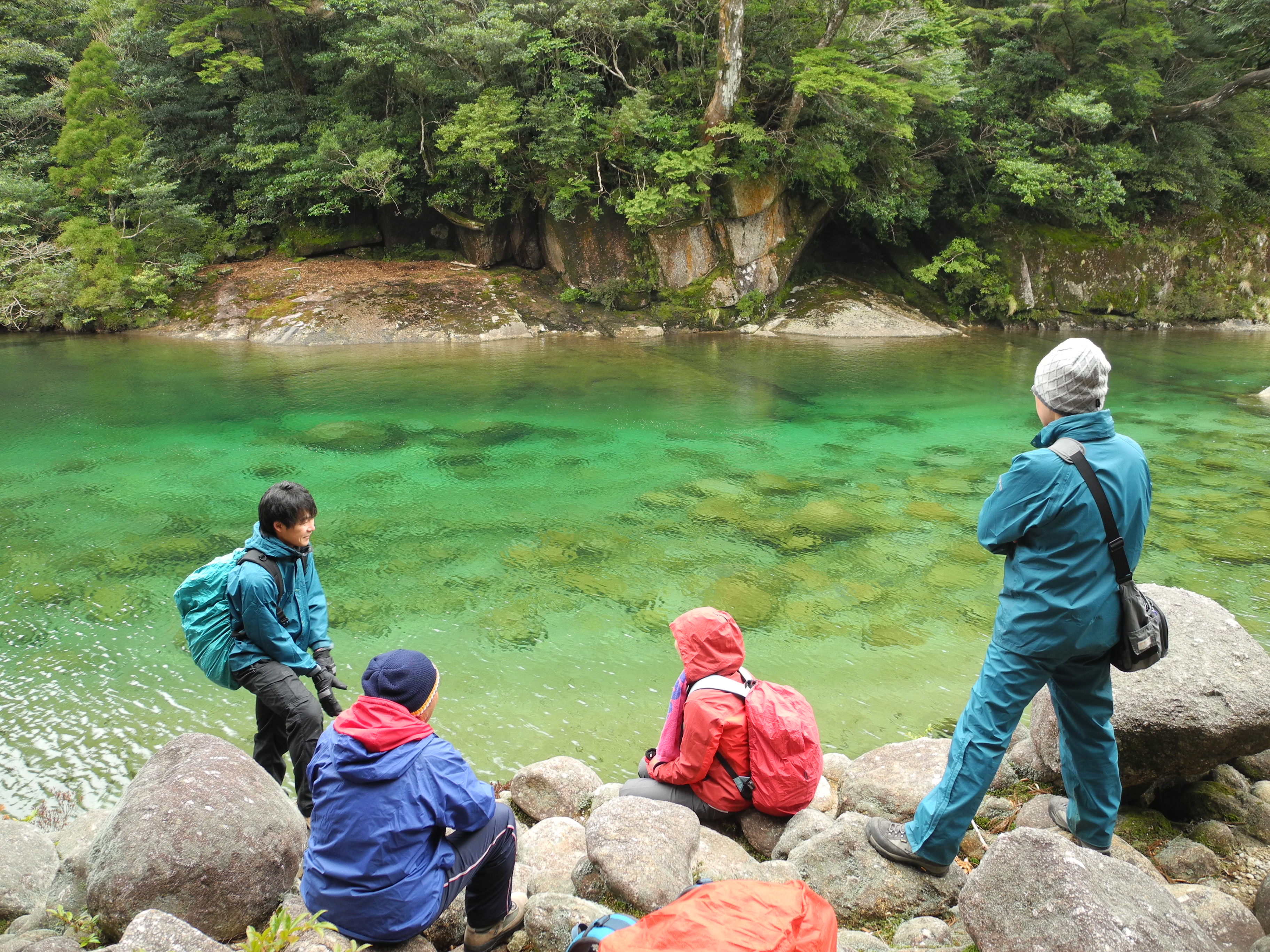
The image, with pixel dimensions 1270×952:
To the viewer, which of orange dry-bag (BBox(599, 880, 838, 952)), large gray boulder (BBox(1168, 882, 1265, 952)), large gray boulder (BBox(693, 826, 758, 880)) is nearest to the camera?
→ orange dry-bag (BBox(599, 880, 838, 952))

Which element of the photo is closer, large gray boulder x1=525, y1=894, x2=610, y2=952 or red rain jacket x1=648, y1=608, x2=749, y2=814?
large gray boulder x1=525, y1=894, x2=610, y2=952

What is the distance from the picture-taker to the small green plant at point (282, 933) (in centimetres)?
202

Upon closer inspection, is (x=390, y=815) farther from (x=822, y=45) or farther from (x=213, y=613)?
(x=822, y=45)

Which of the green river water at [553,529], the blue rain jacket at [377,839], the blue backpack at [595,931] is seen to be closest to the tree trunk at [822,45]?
the green river water at [553,529]

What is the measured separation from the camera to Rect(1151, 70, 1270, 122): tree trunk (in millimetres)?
18438

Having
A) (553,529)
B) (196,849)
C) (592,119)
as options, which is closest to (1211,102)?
(592,119)

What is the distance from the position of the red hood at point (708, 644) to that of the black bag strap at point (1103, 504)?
1.33 meters

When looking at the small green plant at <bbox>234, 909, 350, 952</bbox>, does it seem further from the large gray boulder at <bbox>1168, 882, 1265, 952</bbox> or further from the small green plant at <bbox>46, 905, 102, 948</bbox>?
the large gray boulder at <bbox>1168, 882, 1265, 952</bbox>

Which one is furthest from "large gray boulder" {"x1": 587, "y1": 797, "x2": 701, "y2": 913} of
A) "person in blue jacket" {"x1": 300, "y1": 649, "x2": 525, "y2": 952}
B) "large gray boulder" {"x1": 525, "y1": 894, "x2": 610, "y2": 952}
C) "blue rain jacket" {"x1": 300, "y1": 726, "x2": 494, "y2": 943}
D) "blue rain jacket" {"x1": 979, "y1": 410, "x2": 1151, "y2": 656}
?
"blue rain jacket" {"x1": 979, "y1": 410, "x2": 1151, "y2": 656}

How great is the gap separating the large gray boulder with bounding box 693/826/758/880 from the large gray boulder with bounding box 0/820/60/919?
2343mm

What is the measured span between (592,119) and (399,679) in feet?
58.8

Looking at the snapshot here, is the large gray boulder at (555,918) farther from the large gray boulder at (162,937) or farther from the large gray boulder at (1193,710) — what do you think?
the large gray boulder at (1193,710)

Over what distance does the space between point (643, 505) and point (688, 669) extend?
4680mm

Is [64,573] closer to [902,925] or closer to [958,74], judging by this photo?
[902,925]
